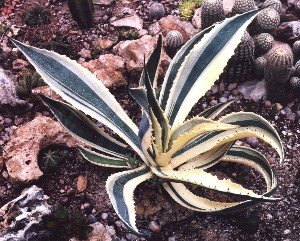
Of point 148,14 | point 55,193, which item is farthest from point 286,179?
point 148,14

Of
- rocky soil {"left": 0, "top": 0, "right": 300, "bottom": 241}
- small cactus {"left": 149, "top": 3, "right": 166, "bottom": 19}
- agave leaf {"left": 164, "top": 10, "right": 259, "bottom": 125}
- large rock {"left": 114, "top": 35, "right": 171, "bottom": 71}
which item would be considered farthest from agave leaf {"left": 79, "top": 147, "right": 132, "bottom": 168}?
small cactus {"left": 149, "top": 3, "right": 166, "bottom": 19}

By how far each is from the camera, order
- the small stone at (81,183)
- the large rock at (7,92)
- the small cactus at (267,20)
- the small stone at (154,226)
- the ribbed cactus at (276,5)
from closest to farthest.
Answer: the small stone at (154,226) < the small stone at (81,183) < the large rock at (7,92) < the small cactus at (267,20) < the ribbed cactus at (276,5)

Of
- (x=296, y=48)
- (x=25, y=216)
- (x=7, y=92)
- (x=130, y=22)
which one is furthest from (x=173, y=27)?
(x=25, y=216)

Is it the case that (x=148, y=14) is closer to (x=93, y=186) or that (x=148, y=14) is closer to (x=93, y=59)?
(x=93, y=59)

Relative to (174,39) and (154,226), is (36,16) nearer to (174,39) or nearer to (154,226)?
(174,39)

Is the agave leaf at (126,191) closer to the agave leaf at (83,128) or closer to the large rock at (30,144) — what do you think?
the agave leaf at (83,128)

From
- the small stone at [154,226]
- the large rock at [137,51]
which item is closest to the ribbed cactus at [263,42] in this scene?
the large rock at [137,51]
